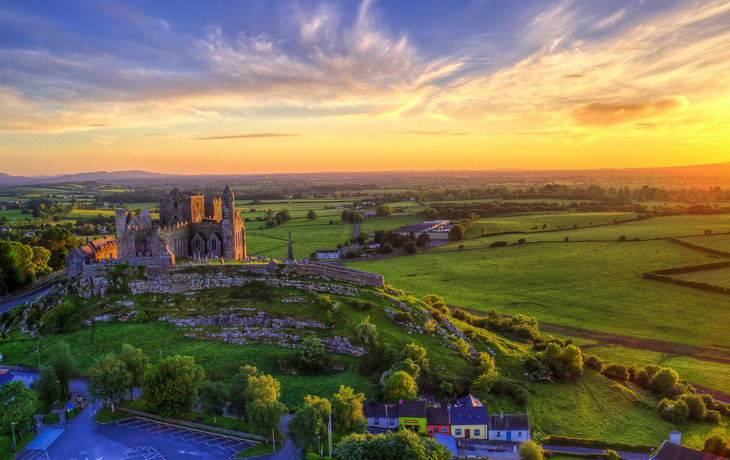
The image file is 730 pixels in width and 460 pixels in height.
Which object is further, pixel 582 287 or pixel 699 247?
pixel 699 247

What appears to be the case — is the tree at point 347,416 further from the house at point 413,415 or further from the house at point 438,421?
the house at point 438,421

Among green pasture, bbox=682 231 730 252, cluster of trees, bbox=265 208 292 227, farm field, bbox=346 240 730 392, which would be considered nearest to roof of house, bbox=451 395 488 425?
farm field, bbox=346 240 730 392

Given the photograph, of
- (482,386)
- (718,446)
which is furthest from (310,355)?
(718,446)

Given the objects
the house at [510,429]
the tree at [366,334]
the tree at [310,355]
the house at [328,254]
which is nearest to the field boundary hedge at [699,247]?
the house at [328,254]

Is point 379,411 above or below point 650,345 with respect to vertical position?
above

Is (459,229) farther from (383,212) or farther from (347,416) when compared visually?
(347,416)
